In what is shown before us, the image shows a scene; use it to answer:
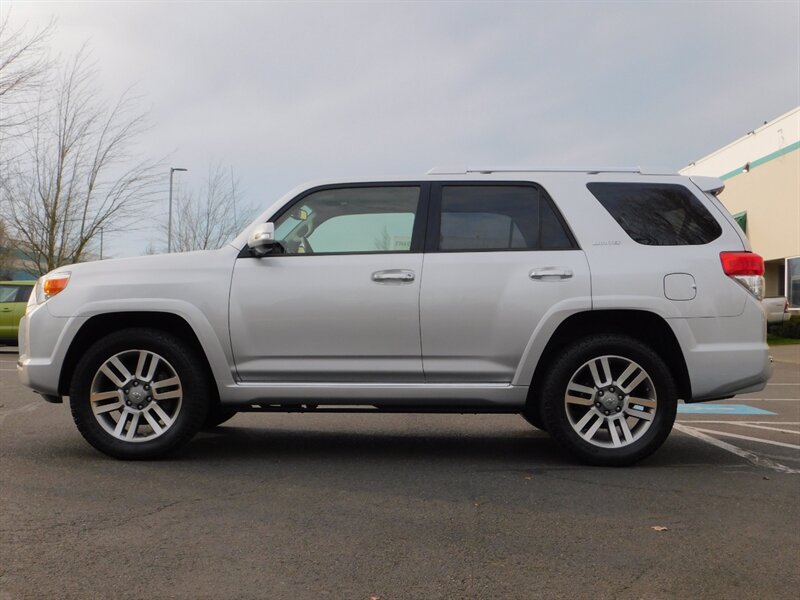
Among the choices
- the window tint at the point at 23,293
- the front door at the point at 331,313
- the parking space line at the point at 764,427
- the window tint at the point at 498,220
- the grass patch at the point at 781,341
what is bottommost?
the grass patch at the point at 781,341

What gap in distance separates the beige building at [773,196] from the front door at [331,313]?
25.9 m

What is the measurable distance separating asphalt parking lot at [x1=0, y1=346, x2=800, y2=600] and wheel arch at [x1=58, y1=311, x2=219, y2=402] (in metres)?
0.54

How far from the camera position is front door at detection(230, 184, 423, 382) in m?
5.66

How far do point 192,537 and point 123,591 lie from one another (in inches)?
27.9

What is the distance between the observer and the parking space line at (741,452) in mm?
5797

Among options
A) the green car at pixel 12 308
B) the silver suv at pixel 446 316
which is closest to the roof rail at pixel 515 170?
the silver suv at pixel 446 316

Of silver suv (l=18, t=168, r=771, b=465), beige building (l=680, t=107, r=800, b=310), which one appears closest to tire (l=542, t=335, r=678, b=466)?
silver suv (l=18, t=168, r=771, b=465)

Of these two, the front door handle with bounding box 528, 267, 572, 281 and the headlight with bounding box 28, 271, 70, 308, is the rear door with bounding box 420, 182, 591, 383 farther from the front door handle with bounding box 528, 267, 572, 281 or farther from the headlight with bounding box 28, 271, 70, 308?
the headlight with bounding box 28, 271, 70, 308

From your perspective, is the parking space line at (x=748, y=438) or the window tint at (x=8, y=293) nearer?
the parking space line at (x=748, y=438)

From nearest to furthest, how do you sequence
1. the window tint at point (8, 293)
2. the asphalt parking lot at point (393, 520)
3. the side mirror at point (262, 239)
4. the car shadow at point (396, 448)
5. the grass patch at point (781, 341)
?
1. the asphalt parking lot at point (393, 520)
2. the side mirror at point (262, 239)
3. the car shadow at point (396, 448)
4. the window tint at point (8, 293)
5. the grass patch at point (781, 341)

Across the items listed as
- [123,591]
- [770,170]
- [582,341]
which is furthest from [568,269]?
[770,170]

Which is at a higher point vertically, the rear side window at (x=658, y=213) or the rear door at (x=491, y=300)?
the rear side window at (x=658, y=213)

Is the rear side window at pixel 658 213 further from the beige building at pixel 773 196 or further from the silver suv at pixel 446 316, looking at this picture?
the beige building at pixel 773 196

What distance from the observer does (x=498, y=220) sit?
587cm
